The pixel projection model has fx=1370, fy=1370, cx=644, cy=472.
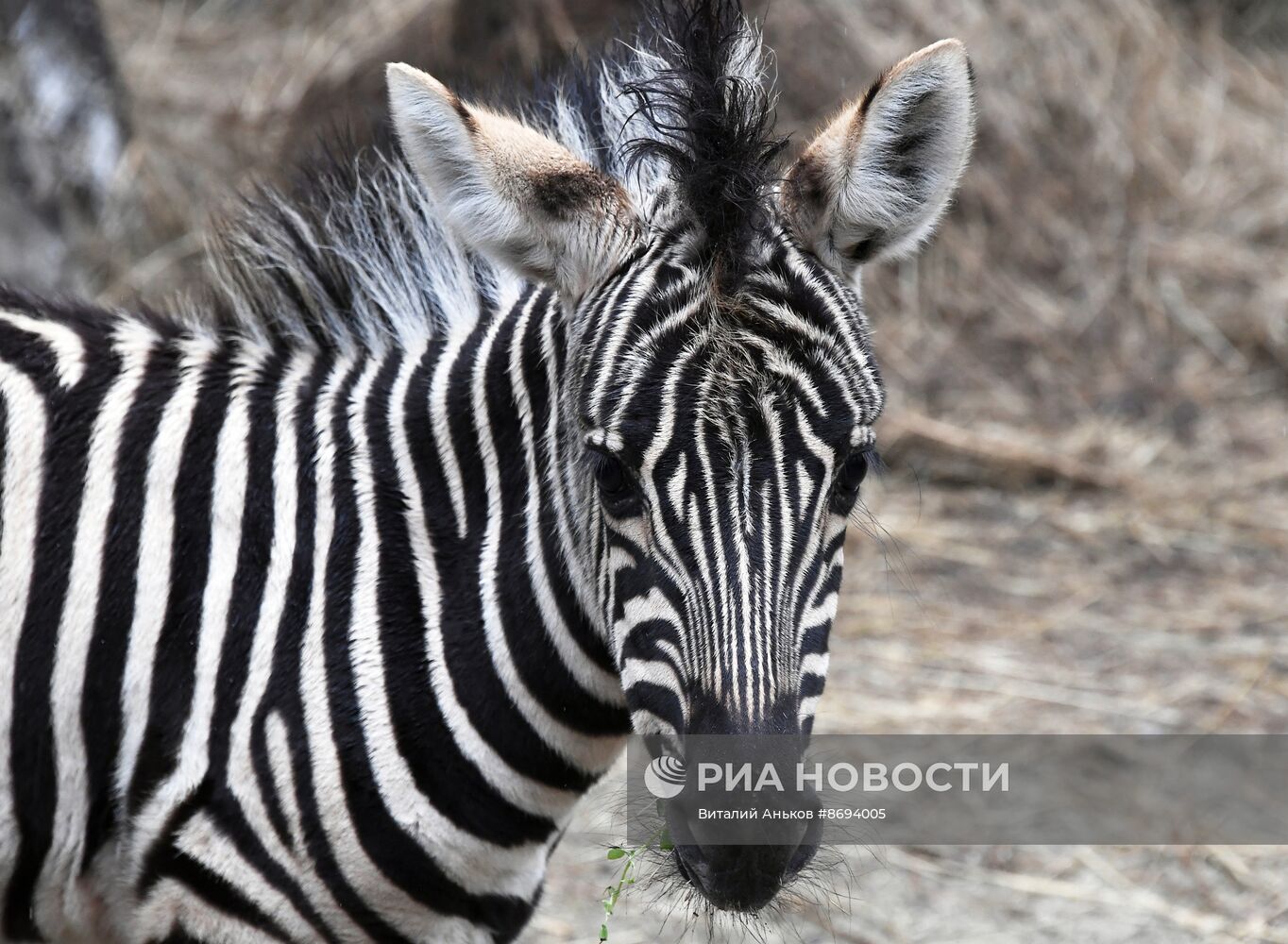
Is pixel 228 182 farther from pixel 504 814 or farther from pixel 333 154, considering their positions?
pixel 504 814

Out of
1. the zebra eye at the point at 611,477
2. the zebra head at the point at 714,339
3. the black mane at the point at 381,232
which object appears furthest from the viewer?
the black mane at the point at 381,232

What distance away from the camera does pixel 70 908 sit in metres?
3.48

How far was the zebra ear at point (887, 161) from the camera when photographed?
310cm

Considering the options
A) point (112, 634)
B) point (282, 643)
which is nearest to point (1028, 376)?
point (282, 643)

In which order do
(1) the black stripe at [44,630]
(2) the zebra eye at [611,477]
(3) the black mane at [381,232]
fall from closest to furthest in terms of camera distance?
1. (2) the zebra eye at [611,477]
2. (1) the black stripe at [44,630]
3. (3) the black mane at [381,232]

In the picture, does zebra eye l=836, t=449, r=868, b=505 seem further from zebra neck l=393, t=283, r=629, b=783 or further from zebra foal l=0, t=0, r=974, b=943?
zebra neck l=393, t=283, r=629, b=783

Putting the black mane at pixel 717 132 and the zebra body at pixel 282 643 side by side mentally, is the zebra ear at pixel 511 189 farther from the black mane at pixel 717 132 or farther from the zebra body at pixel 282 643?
the zebra body at pixel 282 643

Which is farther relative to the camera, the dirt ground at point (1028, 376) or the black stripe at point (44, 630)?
the dirt ground at point (1028, 376)

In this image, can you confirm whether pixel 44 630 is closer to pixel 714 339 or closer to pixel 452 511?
pixel 452 511

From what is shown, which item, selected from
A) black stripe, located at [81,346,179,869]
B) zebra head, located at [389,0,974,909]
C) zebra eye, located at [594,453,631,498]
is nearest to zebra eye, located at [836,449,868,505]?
zebra head, located at [389,0,974,909]

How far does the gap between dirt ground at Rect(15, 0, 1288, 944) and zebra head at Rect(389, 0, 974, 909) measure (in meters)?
2.79

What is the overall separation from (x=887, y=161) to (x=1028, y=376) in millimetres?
7246

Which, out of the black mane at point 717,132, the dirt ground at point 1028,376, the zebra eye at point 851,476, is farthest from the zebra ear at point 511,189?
the dirt ground at point 1028,376

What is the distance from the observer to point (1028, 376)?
10.1m
